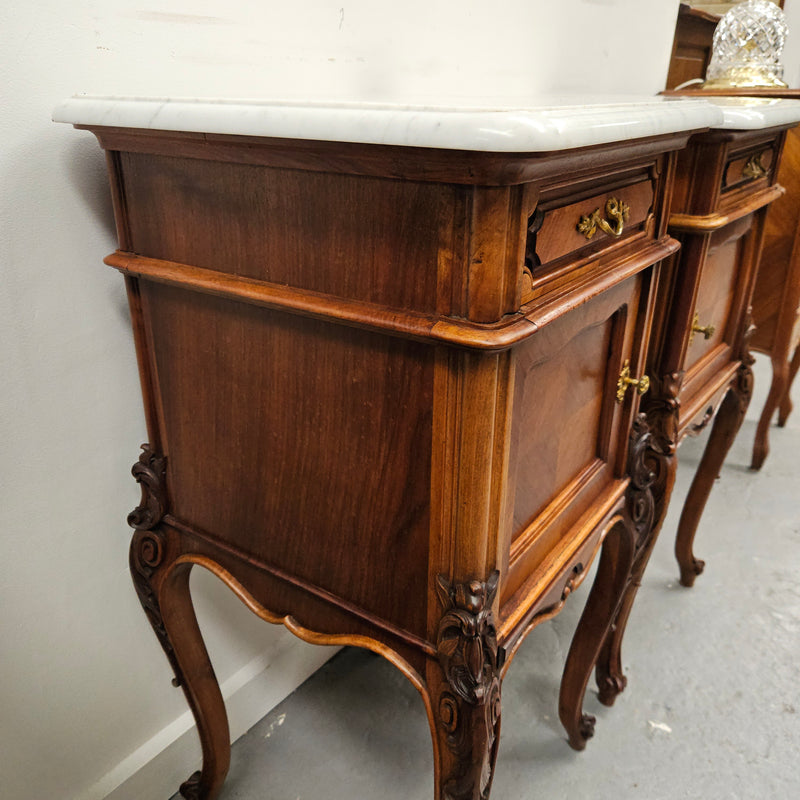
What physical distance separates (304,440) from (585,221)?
0.95ft

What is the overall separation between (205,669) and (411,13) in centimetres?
88

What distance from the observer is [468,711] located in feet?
1.83

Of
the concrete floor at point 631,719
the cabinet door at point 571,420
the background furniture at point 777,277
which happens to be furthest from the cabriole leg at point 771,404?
the cabinet door at point 571,420

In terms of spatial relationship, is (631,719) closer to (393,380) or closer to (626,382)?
(626,382)

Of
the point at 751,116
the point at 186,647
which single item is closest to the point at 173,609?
the point at 186,647

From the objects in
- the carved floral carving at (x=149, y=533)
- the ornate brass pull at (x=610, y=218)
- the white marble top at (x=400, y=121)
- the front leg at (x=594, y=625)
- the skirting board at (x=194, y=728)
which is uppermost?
the white marble top at (x=400, y=121)

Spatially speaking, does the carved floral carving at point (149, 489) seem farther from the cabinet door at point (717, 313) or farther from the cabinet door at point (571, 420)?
the cabinet door at point (717, 313)

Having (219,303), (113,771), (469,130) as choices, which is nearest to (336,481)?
(219,303)

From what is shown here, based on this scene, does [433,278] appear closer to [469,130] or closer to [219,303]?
[469,130]

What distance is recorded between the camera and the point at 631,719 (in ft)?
3.63

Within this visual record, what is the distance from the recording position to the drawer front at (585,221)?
49 cm

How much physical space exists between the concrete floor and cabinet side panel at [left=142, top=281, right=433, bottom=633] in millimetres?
500

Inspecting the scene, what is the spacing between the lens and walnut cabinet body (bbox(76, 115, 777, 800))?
467 millimetres

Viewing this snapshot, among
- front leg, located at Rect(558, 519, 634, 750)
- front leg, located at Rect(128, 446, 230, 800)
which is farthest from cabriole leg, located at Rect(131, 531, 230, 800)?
front leg, located at Rect(558, 519, 634, 750)
